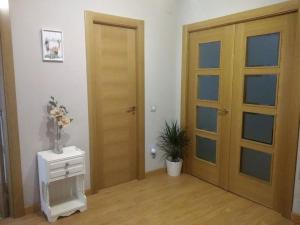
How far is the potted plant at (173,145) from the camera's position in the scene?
346cm

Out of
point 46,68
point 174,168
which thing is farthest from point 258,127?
point 46,68

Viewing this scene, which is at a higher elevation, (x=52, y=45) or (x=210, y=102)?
(x=52, y=45)

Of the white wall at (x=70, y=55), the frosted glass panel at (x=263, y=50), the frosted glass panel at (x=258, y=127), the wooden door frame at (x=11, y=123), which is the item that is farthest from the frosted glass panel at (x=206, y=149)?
the wooden door frame at (x=11, y=123)

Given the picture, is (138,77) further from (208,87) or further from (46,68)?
(46,68)

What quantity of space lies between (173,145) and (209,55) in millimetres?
1287

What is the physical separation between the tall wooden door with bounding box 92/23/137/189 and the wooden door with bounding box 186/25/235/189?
813mm

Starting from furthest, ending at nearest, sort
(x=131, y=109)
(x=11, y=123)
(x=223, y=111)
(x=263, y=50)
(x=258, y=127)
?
(x=131, y=109) → (x=223, y=111) → (x=258, y=127) → (x=263, y=50) → (x=11, y=123)

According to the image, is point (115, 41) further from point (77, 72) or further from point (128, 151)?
point (128, 151)

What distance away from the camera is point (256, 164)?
281 cm

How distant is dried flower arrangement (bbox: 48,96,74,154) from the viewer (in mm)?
2478

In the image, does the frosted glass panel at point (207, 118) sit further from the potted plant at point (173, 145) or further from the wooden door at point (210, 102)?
the potted plant at point (173, 145)

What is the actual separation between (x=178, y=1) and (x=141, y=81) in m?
1.25

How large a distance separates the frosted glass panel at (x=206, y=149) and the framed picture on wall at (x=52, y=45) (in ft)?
6.70

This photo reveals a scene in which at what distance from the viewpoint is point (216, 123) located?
318 cm
